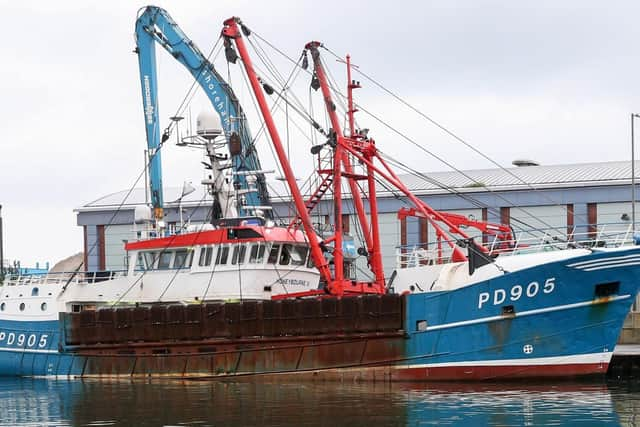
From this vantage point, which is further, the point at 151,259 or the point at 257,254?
the point at 151,259

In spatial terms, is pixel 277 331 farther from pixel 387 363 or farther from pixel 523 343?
pixel 523 343

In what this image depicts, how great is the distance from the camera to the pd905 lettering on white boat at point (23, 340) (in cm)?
3903

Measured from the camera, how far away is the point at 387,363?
108 ft

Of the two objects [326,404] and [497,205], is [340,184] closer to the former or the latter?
[326,404]

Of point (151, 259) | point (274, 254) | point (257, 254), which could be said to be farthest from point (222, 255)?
point (151, 259)

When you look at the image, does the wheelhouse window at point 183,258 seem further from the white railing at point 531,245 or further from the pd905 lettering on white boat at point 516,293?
the pd905 lettering on white boat at point 516,293

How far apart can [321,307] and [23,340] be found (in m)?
11.8

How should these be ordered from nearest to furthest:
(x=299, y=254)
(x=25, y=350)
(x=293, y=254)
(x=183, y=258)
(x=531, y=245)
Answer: (x=531, y=245)
(x=293, y=254)
(x=299, y=254)
(x=183, y=258)
(x=25, y=350)

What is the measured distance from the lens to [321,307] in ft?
110

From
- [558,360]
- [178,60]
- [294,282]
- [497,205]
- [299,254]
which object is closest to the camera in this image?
[558,360]

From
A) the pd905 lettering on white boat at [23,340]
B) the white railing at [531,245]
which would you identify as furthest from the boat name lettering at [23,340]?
the white railing at [531,245]

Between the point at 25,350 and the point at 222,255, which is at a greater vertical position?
the point at 222,255

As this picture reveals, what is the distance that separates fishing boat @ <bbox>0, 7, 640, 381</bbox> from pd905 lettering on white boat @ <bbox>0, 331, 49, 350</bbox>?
6 cm

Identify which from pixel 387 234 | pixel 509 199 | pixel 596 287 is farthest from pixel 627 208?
pixel 596 287
